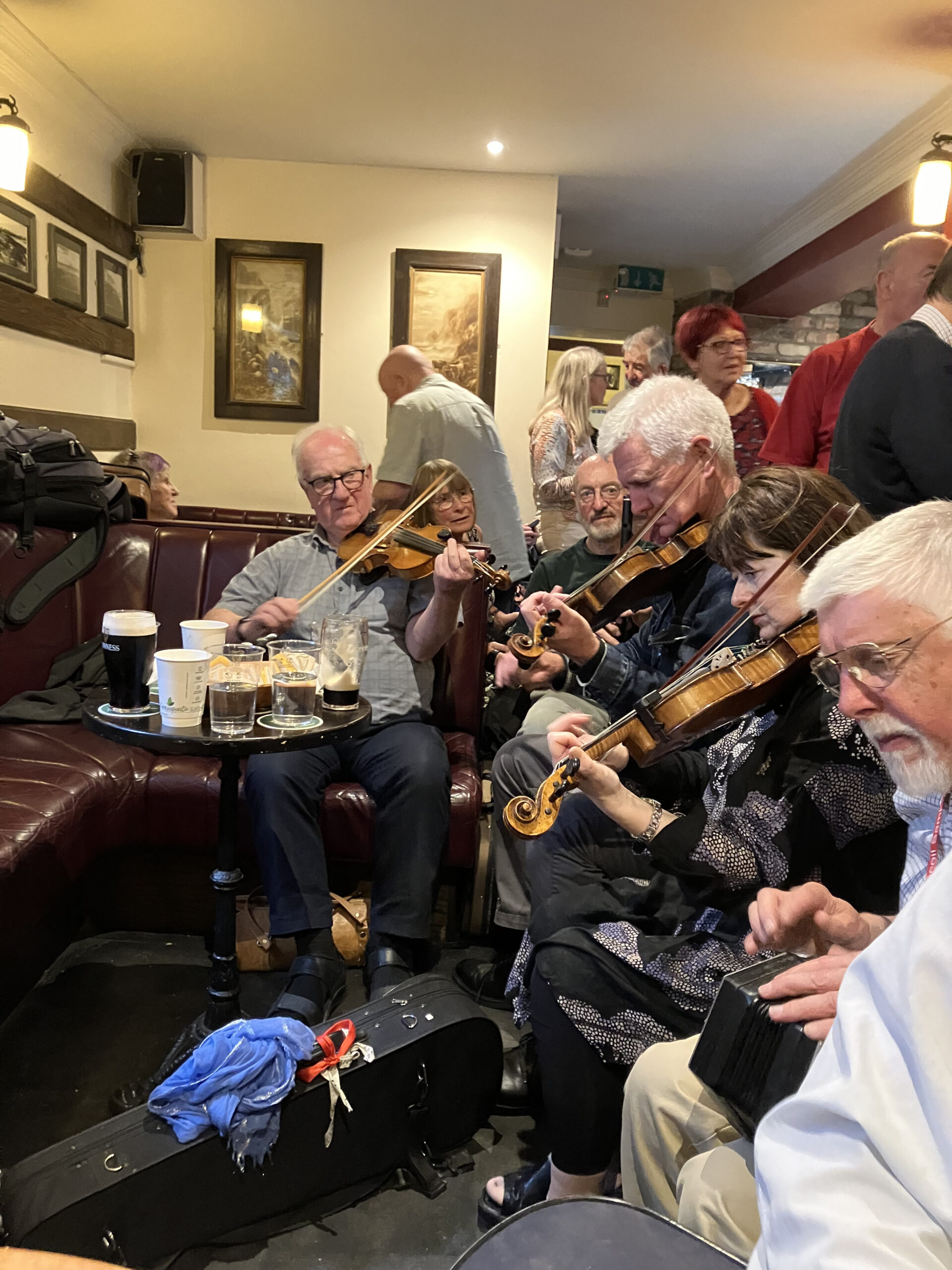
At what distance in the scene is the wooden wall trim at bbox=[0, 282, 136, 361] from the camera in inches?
151

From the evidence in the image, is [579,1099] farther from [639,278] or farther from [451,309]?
[639,278]

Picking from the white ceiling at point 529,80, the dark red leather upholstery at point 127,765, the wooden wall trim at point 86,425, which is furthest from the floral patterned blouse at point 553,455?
the wooden wall trim at point 86,425

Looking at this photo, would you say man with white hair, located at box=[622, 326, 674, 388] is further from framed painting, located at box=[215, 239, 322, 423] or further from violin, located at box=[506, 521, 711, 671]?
violin, located at box=[506, 521, 711, 671]

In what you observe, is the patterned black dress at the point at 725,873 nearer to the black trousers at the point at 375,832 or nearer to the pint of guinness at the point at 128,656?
the black trousers at the point at 375,832

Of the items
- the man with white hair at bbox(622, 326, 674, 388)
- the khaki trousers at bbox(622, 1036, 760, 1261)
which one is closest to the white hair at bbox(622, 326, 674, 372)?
the man with white hair at bbox(622, 326, 674, 388)

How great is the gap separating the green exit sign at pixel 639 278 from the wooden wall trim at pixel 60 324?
4234 millimetres

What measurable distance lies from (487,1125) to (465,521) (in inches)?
66.7

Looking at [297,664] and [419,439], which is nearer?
[297,664]

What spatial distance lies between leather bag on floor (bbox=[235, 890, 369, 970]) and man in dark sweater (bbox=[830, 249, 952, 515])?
1477 millimetres

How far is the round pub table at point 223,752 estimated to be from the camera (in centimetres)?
158

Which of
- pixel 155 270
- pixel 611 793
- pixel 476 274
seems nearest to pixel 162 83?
pixel 155 270

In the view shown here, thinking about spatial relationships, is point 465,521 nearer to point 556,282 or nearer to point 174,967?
point 174,967

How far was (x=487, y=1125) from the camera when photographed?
179 cm

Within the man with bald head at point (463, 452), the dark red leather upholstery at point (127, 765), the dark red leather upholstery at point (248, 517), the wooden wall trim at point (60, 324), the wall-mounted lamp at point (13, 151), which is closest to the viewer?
the dark red leather upholstery at point (127, 765)
